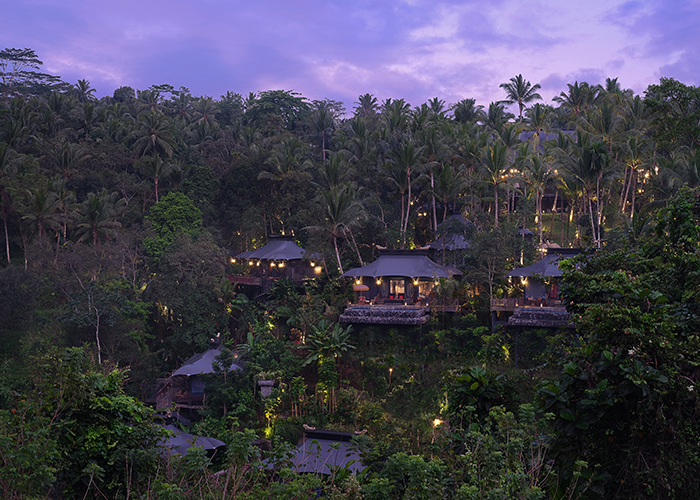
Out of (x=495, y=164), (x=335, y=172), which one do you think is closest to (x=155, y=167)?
(x=335, y=172)

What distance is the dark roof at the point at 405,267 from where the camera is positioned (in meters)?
28.5

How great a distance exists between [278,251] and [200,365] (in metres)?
10.5

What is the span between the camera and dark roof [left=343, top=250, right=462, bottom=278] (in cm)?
2847

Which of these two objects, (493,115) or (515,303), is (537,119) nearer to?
(493,115)

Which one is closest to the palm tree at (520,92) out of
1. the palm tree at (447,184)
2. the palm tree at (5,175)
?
the palm tree at (447,184)

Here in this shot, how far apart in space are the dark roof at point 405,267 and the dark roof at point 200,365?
8.18m

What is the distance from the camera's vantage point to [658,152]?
38.4 m

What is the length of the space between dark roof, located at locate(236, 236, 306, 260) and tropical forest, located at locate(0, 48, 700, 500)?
0.73 meters

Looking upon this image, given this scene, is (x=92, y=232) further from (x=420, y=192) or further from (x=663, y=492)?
(x=663, y=492)

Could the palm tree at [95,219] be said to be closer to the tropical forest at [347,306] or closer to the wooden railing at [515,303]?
the tropical forest at [347,306]

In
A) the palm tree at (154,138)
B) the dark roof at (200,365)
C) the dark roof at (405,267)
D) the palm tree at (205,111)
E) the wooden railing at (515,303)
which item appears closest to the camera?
the wooden railing at (515,303)

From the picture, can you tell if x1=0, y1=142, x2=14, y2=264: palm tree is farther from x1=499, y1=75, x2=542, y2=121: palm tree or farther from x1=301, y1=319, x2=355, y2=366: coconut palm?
x1=499, y1=75, x2=542, y2=121: palm tree

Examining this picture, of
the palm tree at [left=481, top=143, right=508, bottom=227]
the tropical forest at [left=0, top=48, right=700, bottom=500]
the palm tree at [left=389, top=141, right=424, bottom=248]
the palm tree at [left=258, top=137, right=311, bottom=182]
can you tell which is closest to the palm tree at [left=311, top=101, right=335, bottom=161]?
the tropical forest at [left=0, top=48, right=700, bottom=500]

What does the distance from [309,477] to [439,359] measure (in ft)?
65.2
